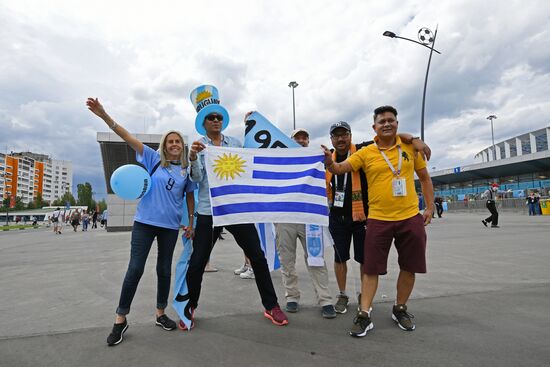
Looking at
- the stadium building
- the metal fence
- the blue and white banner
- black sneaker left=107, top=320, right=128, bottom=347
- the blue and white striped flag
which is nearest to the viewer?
black sneaker left=107, top=320, right=128, bottom=347

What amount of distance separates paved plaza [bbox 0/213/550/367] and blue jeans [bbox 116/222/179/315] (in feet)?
0.97

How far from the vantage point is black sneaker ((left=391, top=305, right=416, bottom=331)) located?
2.81m

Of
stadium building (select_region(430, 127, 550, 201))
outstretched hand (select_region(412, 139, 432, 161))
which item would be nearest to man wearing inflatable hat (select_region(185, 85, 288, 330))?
outstretched hand (select_region(412, 139, 432, 161))

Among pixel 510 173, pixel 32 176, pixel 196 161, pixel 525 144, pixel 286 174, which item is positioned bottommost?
pixel 286 174

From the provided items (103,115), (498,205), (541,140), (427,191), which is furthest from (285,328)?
(541,140)

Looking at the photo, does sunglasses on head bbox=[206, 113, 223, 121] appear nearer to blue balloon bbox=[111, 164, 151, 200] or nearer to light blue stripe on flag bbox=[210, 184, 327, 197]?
light blue stripe on flag bbox=[210, 184, 327, 197]

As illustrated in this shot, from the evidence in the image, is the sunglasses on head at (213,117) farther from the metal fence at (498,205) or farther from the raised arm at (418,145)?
the metal fence at (498,205)

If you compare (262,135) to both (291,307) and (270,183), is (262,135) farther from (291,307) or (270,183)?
(291,307)

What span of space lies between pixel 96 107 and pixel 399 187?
111 inches

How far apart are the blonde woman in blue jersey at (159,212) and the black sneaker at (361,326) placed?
5.36 feet

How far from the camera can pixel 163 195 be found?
303 cm

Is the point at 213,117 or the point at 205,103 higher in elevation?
the point at 205,103

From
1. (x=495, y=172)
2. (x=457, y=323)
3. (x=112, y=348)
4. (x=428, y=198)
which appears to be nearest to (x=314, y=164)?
(x=428, y=198)

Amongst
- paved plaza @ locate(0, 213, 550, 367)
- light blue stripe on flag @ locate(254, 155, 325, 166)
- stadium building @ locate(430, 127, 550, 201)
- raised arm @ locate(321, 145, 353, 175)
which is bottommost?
paved plaza @ locate(0, 213, 550, 367)
